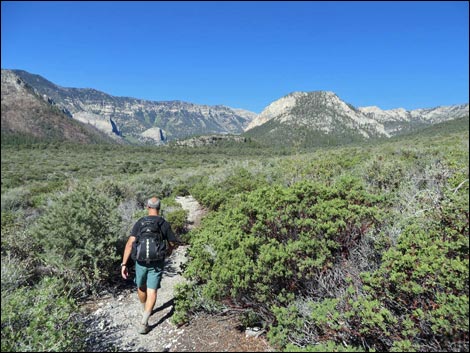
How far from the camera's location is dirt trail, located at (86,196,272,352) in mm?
3641

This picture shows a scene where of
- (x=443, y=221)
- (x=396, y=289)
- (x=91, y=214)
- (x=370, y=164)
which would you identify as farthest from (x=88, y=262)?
(x=370, y=164)

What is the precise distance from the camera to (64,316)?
10.5ft

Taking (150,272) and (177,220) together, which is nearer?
(150,272)

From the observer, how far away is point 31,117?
119938 millimetres

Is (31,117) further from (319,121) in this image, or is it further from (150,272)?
(150,272)

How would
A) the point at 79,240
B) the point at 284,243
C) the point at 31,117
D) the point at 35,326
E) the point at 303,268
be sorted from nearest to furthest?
the point at 35,326 < the point at 303,268 < the point at 284,243 < the point at 79,240 < the point at 31,117

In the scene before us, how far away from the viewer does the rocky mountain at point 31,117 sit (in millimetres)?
112938

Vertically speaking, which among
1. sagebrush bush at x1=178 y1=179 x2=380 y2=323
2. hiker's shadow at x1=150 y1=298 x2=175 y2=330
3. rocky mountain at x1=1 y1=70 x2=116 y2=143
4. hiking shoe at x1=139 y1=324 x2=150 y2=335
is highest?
rocky mountain at x1=1 y1=70 x2=116 y2=143

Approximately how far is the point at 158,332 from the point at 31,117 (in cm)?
14503

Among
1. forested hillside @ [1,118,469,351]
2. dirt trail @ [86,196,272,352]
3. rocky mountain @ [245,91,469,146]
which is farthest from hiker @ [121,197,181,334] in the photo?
A: rocky mountain @ [245,91,469,146]

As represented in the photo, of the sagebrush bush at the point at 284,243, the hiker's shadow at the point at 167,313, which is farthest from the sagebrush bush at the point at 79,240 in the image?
the sagebrush bush at the point at 284,243

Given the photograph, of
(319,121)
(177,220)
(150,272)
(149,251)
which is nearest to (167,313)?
(150,272)

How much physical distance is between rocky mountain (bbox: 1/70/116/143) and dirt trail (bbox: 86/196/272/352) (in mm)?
122607

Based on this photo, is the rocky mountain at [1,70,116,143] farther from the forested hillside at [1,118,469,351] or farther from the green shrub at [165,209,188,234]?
the forested hillside at [1,118,469,351]
